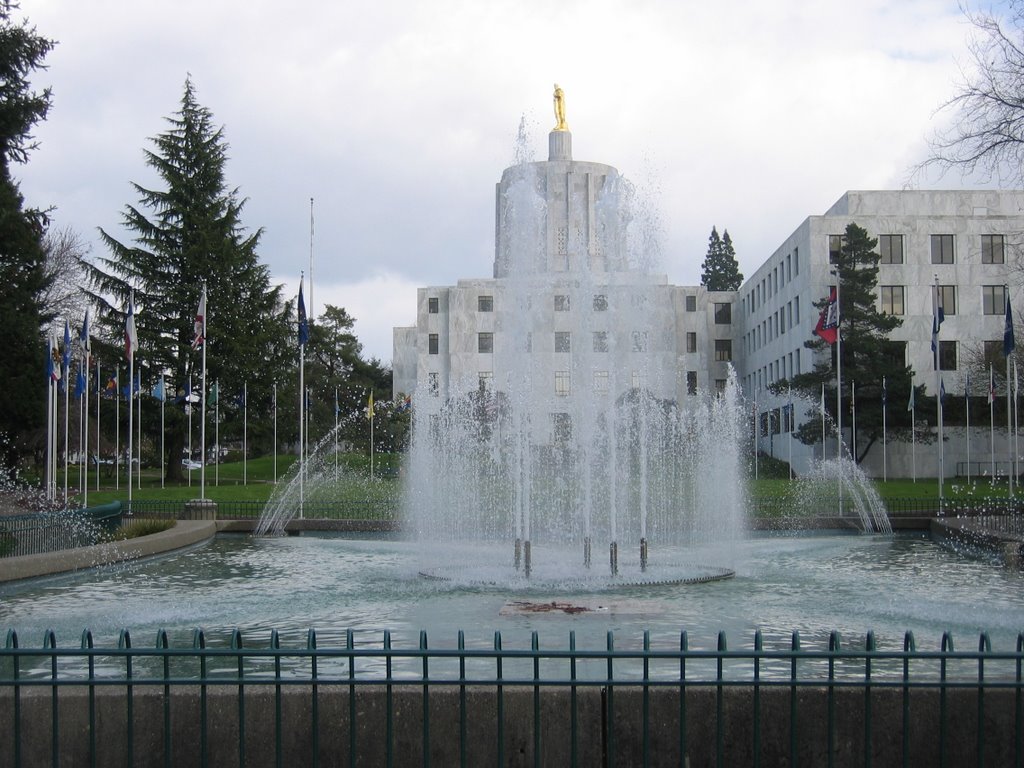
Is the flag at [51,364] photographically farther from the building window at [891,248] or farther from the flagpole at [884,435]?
the building window at [891,248]

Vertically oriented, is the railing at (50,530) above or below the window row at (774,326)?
below

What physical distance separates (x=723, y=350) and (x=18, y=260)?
182 ft

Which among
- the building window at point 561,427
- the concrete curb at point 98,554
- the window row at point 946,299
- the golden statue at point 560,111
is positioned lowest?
the concrete curb at point 98,554

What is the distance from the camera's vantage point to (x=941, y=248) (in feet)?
192

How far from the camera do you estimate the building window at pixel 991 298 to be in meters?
Answer: 57.5

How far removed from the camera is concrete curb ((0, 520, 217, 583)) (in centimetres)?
1563

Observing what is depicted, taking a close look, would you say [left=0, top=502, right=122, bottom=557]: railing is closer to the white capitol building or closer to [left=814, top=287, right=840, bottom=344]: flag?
the white capitol building

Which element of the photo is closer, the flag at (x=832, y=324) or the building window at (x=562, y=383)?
the flag at (x=832, y=324)

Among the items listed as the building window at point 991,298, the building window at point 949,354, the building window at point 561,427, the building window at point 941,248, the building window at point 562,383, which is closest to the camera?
the building window at point 991,298

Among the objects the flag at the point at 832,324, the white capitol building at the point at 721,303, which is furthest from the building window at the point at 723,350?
the flag at the point at 832,324

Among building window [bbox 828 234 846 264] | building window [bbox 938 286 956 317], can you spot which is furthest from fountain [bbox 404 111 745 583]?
building window [bbox 938 286 956 317]

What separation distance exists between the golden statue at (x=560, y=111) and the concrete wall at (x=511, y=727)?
67.5 metres

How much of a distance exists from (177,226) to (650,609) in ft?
140

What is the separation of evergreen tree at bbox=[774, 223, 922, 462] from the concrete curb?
3700 cm
